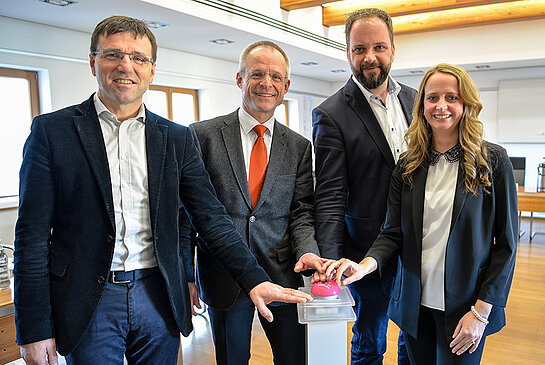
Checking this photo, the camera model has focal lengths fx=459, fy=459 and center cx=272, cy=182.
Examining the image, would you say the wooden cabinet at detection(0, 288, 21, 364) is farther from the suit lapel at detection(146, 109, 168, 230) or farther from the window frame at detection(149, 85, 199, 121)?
the window frame at detection(149, 85, 199, 121)

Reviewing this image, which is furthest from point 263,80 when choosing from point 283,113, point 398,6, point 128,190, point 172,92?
point 283,113

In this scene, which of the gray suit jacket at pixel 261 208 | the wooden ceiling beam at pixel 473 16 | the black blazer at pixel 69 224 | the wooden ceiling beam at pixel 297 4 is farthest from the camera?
the wooden ceiling beam at pixel 473 16

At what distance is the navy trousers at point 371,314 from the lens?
1924mm

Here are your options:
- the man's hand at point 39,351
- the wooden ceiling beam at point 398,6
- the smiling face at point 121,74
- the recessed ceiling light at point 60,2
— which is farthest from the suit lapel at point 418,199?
the wooden ceiling beam at point 398,6

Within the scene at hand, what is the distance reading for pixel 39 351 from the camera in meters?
1.27

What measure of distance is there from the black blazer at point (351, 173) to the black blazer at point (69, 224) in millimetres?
670

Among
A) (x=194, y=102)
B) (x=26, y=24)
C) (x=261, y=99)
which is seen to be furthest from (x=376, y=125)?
(x=194, y=102)

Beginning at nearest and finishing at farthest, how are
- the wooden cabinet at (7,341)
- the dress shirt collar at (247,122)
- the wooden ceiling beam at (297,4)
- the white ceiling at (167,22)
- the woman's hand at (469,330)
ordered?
the woman's hand at (469,330) < the dress shirt collar at (247,122) < the wooden cabinet at (7,341) < the white ceiling at (167,22) < the wooden ceiling beam at (297,4)

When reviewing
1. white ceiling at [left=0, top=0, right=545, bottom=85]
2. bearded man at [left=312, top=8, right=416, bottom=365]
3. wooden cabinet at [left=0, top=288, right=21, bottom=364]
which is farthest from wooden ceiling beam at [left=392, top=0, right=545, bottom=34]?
wooden cabinet at [left=0, top=288, right=21, bottom=364]

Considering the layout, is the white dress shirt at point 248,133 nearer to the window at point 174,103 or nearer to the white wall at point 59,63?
the white wall at point 59,63

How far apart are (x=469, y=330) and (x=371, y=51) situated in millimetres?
1098

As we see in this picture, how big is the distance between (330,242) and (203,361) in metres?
1.74

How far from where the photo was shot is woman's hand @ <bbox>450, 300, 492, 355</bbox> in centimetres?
148

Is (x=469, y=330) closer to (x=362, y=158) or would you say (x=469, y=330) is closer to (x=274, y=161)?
→ (x=362, y=158)
